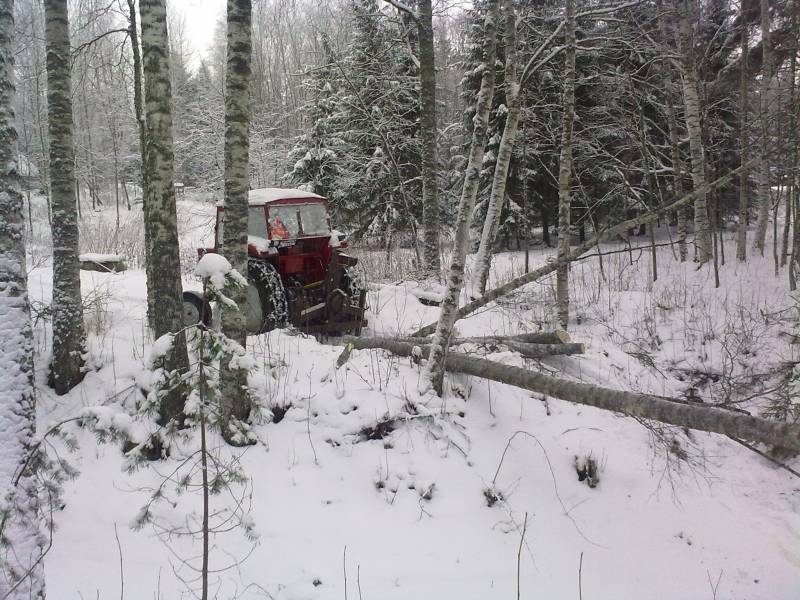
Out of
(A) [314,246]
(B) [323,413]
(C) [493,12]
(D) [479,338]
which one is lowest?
(B) [323,413]

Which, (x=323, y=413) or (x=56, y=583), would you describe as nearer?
(x=56, y=583)

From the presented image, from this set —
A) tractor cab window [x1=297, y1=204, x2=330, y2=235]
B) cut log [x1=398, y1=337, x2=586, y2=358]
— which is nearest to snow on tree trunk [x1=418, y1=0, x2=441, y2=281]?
tractor cab window [x1=297, y1=204, x2=330, y2=235]

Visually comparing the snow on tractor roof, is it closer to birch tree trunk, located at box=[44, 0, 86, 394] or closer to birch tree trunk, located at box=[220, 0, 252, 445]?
birch tree trunk, located at box=[44, 0, 86, 394]

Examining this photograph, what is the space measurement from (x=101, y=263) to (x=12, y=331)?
875 centimetres

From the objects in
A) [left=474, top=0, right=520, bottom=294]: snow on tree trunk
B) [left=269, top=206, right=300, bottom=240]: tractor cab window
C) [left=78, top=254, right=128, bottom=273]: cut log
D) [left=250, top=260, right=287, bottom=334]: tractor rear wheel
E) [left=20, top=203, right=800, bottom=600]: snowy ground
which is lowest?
[left=20, top=203, right=800, bottom=600]: snowy ground

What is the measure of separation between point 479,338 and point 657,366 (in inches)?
98.0

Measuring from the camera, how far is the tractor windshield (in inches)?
300

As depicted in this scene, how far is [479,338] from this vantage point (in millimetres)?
5941

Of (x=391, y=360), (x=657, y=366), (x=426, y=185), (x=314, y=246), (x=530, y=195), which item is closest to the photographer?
(x=391, y=360)

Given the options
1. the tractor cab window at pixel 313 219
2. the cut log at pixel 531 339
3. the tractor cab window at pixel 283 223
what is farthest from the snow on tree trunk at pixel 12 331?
the tractor cab window at pixel 313 219

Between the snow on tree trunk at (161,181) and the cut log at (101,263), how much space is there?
6728 millimetres

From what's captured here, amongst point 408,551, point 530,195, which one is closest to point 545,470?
point 408,551

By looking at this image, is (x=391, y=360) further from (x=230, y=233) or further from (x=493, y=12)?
(x=493, y=12)

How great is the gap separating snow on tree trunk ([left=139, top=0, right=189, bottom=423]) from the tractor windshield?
3198 mm
